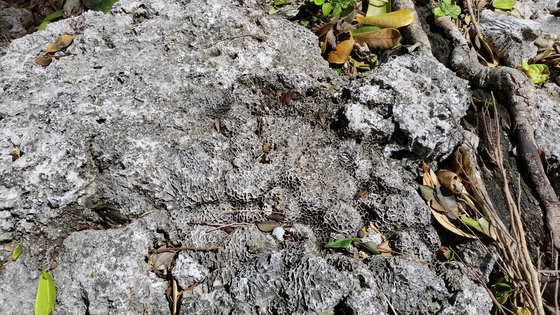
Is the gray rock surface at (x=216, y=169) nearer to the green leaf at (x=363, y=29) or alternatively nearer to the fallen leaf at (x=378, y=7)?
the green leaf at (x=363, y=29)

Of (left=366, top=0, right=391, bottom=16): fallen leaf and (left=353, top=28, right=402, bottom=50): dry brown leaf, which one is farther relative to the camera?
(left=366, top=0, right=391, bottom=16): fallen leaf

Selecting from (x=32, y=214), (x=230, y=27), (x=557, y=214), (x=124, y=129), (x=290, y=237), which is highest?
(x=230, y=27)

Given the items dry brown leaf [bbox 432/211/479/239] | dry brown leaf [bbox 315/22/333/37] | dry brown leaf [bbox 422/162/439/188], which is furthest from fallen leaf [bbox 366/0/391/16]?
dry brown leaf [bbox 432/211/479/239]

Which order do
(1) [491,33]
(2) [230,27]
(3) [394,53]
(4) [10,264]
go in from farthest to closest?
(1) [491,33], (3) [394,53], (2) [230,27], (4) [10,264]

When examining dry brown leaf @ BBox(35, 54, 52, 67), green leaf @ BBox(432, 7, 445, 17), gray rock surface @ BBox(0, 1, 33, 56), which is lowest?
gray rock surface @ BBox(0, 1, 33, 56)

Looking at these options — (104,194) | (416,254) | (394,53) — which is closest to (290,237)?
(416,254)

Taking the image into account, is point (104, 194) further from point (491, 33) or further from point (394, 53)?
point (491, 33)

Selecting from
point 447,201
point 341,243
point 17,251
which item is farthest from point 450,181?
point 17,251

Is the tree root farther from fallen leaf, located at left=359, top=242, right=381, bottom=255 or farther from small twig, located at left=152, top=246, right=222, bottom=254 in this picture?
small twig, located at left=152, top=246, right=222, bottom=254
